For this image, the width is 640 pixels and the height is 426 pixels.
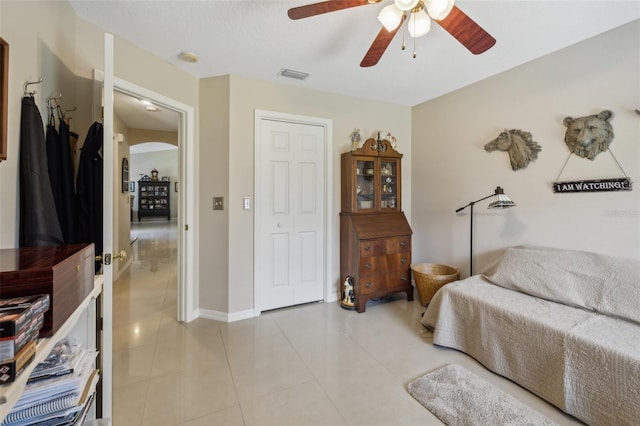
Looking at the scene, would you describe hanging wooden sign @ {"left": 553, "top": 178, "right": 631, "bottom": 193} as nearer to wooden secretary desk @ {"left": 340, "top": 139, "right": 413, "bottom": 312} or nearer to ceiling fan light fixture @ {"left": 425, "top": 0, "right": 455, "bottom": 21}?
wooden secretary desk @ {"left": 340, "top": 139, "right": 413, "bottom": 312}

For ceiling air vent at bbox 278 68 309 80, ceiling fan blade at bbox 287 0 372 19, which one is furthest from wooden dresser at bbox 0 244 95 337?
ceiling air vent at bbox 278 68 309 80

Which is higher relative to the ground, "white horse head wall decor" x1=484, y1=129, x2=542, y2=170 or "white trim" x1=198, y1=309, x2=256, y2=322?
"white horse head wall decor" x1=484, y1=129, x2=542, y2=170

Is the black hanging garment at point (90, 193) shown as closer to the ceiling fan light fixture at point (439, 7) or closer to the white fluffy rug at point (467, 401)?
the ceiling fan light fixture at point (439, 7)

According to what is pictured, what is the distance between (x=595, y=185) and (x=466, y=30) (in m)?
1.69

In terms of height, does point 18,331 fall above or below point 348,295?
above

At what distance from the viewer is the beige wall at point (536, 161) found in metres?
2.04

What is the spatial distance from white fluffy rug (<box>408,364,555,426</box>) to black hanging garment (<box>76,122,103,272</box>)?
7.09 ft

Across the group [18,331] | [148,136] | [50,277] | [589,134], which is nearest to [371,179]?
[589,134]

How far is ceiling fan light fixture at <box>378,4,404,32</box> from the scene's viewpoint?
1435 mm

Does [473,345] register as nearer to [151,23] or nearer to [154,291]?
[151,23]

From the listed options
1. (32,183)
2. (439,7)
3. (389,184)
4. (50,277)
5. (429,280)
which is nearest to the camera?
(50,277)

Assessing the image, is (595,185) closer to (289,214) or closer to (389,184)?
(389,184)

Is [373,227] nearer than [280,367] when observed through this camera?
No

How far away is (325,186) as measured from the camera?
3.25m
